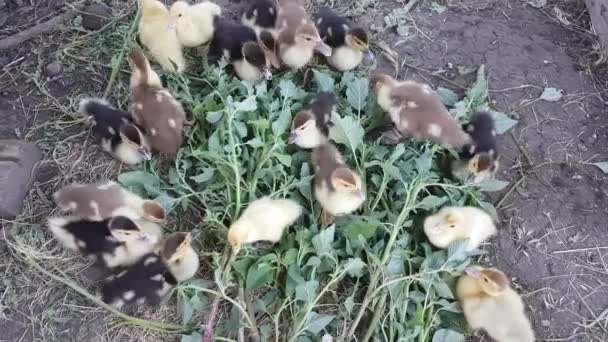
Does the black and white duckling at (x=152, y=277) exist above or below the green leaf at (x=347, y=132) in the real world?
below

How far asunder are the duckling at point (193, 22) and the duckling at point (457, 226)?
4.72 ft

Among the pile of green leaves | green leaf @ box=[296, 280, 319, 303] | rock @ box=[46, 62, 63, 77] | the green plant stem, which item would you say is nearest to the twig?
rock @ box=[46, 62, 63, 77]

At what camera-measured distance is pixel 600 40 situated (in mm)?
3891

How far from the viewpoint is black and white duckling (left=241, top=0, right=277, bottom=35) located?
3559 mm

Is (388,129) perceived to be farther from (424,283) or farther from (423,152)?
(424,283)

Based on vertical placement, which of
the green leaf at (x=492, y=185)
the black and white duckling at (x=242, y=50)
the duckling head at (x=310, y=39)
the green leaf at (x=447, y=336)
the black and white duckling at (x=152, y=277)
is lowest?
the green leaf at (x=447, y=336)

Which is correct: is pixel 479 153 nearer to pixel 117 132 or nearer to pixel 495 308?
pixel 495 308

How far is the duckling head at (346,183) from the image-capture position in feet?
9.28

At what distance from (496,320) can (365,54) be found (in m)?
1.52

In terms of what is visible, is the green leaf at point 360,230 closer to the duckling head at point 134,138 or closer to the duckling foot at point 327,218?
the duckling foot at point 327,218

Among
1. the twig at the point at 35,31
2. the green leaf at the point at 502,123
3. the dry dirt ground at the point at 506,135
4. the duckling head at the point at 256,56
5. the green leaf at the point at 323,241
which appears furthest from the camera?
the twig at the point at 35,31

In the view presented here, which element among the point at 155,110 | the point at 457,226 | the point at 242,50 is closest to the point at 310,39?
the point at 242,50

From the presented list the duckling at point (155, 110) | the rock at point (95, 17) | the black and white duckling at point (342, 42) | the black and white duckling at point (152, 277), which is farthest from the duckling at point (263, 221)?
the rock at point (95, 17)

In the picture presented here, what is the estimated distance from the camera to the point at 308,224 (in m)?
3.06
